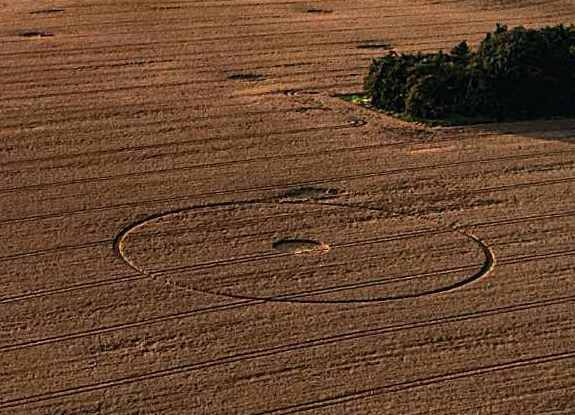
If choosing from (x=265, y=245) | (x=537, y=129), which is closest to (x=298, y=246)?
(x=265, y=245)

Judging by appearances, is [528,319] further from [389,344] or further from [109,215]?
[109,215]

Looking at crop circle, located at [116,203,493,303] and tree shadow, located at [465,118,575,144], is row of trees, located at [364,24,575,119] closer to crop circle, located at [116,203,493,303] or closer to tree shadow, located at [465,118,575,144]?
tree shadow, located at [465,118,575,144]

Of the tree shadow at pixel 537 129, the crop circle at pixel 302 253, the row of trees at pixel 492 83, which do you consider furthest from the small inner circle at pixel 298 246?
the row of trees at pixel 492 83

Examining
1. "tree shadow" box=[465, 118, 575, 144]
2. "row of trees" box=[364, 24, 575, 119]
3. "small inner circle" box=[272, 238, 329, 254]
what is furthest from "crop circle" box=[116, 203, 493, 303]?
"row of trees" box=[364, 24, 575, 119]

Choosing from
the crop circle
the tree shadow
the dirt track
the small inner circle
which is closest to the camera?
the dirt track

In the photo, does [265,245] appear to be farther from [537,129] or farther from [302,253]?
[537,129]

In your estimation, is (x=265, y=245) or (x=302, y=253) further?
(x=265, y=245)
